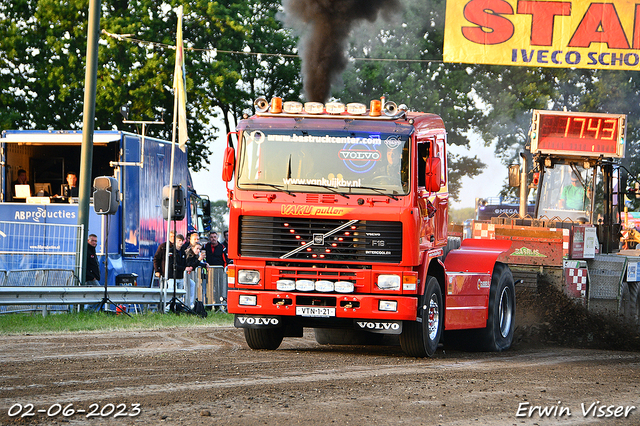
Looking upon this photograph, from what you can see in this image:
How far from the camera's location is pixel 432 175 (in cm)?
1141

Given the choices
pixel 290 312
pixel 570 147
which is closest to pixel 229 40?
pixel 570 147

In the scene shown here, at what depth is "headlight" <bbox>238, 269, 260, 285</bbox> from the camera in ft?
37.6

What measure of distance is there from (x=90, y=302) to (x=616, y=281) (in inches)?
374

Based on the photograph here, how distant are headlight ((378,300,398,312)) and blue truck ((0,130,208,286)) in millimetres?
8474

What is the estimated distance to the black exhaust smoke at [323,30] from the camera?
1587cm

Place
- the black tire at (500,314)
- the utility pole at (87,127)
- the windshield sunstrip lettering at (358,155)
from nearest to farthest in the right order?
the windshield sunstrip lettering at (358,155)
the black tire at (500,314)
the utility pole at (87,127)

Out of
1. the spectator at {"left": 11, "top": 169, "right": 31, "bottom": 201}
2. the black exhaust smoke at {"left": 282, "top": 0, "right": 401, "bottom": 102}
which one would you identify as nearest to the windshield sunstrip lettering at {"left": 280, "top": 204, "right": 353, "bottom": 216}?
the black exhaust smoke at {"left": 282, "top": 0, "right": 401, "bottom": 102}

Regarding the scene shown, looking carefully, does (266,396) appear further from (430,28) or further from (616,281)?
(430,28)

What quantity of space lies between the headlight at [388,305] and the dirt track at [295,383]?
65 centimetres

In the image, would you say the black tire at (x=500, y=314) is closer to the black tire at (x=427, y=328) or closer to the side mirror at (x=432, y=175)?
the black tire at (x=427, y=328)

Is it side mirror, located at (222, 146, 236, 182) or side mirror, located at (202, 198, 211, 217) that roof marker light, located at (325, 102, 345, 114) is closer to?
side mirror, located at (222, 146, 236, 182)

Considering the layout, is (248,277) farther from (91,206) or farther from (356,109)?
(91,206)

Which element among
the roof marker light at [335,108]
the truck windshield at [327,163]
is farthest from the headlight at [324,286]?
the roof marker light at [335,108]

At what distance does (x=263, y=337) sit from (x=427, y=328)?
2203 mm
